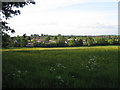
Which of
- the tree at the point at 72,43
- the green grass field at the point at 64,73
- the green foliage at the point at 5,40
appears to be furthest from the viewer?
the tree at the point at 72,43

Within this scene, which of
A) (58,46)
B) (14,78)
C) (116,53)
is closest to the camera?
(14,78)

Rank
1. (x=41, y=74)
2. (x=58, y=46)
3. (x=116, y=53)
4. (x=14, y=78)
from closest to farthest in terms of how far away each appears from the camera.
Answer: (x=14, y=78) → (x=41, y=74) → (x=116, y=53) → (x=58, y=46)

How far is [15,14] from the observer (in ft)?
28.2

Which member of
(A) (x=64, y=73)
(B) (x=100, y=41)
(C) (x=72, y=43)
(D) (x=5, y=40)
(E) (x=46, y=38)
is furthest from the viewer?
(B) (x=100, y=41)

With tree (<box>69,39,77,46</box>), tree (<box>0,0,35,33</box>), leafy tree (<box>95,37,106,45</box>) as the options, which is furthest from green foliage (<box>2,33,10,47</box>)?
leafy tree (<box>95,37,106,45</box>)

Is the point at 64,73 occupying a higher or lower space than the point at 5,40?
lower

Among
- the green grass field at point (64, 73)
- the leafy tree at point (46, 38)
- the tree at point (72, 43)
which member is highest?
the leafy tree at point (46, 38)

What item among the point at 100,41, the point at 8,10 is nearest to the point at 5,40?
the point at 8,10

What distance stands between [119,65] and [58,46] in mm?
6341

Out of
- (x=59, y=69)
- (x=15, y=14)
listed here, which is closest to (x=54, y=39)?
(x=15, y=14)

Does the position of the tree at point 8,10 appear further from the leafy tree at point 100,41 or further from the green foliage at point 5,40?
the leafy tree at point 100,41

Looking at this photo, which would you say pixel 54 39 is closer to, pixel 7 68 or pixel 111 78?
pixel 7 68

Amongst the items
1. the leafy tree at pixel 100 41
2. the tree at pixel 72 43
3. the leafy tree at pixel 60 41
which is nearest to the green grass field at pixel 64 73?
the leafy tree at pixel 60 41

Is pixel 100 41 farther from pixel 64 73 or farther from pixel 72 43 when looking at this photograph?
pixel 64 73
